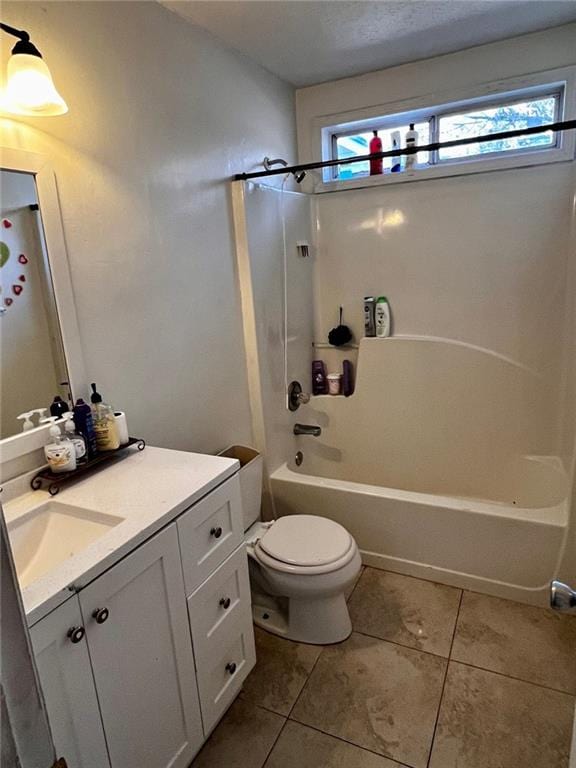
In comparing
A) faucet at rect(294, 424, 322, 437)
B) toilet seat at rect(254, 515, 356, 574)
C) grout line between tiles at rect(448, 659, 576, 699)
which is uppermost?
faucet at rect(294, 424, 322, 437)

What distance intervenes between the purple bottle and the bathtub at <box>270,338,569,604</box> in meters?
0.08

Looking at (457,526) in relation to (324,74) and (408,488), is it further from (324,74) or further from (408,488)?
(324,74)

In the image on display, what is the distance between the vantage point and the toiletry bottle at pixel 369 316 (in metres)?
2.68

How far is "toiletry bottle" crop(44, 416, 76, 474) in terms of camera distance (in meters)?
1.31

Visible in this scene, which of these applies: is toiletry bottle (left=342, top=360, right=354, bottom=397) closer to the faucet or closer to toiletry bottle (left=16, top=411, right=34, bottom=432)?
the faucet

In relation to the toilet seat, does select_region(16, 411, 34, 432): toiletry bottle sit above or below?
above

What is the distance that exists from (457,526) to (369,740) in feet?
2.94

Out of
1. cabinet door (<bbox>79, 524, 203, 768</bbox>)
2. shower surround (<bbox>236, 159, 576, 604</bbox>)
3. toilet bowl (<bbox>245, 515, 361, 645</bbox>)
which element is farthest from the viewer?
shower surround (<bbox>236, 159, 576, 604</bbox>)

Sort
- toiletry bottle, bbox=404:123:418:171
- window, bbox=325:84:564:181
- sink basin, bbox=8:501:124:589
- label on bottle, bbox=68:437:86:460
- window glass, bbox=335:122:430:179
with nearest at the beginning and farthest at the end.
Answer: sink basin, bbox=8:501:124:589, label on bottle, bbox=68:437:86:460, window, bbox=325:84:564:181, toiletry bottle, bbox=404:123:418:171, window glass, bbox=335:122:430:179

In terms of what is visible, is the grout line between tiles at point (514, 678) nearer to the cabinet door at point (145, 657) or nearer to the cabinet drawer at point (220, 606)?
the cabinet drawer at point (220, 606)

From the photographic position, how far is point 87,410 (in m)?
1.42

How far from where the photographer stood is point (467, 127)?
2.45 m

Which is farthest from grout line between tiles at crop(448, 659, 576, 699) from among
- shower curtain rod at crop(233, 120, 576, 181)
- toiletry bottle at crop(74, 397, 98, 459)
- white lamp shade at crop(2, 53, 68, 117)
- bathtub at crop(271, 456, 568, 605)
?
white lamp shade at crop(2, 53, 68, 117)

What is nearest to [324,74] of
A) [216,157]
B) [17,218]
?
[216,157]
